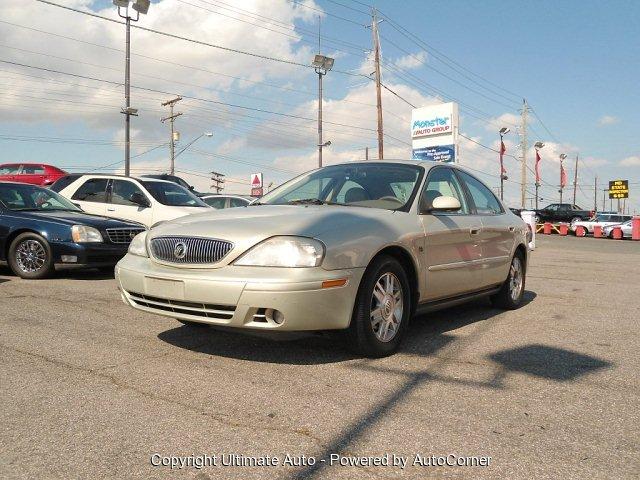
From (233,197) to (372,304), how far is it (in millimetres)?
12491

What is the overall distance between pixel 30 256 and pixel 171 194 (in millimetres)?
3762

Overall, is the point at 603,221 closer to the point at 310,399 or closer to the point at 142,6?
the point at 142,6

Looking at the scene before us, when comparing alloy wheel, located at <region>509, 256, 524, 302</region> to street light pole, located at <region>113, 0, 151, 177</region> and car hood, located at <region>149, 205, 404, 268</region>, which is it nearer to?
car hood, located at <region>149, 205, 404, 268</region>

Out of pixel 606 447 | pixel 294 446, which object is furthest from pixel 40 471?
pixel 606 447

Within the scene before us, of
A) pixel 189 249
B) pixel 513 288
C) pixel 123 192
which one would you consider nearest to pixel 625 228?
pixel 123 192

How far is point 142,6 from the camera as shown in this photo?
22594 millimetres

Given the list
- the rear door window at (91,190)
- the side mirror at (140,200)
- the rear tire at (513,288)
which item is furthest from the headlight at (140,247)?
the rear door window at (91,190)

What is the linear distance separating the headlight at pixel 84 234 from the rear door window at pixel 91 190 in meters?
3.50

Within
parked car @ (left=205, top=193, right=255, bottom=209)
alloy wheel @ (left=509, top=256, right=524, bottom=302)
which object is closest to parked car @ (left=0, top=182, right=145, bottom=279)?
alloy wheel @ (left=509, top=256, right=524, bottom=302)

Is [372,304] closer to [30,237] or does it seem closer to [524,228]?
[524,228]

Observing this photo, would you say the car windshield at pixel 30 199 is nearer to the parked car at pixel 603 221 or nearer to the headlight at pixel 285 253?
the headlight at pixel 285 253

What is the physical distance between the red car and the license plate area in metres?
22.6

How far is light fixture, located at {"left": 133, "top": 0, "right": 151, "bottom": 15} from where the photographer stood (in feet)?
73.8

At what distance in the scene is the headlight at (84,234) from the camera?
790 cm
